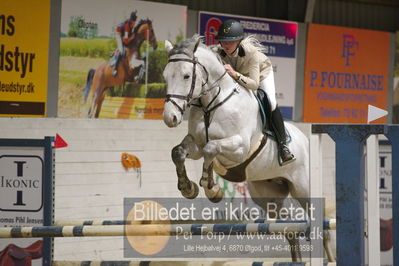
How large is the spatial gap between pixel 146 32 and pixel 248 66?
309 centimetres

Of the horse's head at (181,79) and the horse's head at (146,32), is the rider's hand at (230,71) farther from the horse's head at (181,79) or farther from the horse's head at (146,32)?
the horse's head at (146,32)

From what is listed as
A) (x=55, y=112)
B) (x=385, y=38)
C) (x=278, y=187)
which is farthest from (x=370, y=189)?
(x=385, y=38)

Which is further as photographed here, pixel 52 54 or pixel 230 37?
pixel 52 54

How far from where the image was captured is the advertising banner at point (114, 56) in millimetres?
6949

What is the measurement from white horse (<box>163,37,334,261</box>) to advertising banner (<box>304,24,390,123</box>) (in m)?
4.51

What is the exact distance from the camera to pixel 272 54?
8.84 metres

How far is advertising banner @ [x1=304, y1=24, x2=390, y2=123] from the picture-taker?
30.6 ft

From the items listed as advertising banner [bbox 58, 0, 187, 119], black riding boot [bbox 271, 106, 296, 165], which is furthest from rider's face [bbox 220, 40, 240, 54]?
advertising banner [bbox 58, 0, 187, 119]

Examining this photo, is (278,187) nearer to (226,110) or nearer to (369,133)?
(226,110)

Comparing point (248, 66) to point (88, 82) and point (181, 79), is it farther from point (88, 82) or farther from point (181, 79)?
point (88, 82)

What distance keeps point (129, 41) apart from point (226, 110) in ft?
10.5

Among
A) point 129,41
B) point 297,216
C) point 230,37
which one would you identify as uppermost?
point 129,41

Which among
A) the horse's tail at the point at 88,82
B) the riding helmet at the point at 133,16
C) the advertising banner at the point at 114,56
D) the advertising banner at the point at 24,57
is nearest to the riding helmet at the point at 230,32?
the advertising banner at the point at 24,57

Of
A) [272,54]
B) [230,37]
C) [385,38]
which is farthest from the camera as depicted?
[385,38]
